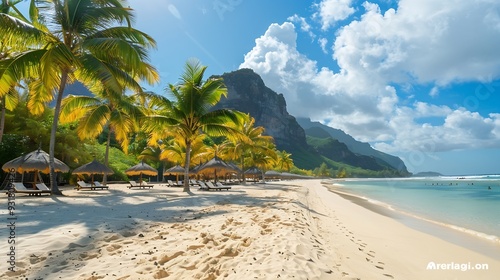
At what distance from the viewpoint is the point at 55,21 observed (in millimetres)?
11703

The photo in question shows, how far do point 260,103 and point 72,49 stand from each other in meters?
152

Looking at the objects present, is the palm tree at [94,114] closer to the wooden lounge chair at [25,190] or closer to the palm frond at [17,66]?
the palm frond at [17,66]

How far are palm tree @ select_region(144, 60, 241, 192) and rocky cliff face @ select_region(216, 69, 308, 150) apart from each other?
5427 inches

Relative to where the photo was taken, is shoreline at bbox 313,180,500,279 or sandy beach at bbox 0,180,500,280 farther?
shoreline at bbox 313,180,500,279

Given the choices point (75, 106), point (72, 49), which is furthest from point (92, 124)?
point (72, 49)

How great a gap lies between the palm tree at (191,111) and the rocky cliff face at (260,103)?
452 ft

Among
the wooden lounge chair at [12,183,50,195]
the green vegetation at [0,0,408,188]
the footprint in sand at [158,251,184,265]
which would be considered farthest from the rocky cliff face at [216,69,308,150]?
the footprint in sand at [158,251,184,265]

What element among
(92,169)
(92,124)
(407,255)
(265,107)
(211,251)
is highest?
(265,107)

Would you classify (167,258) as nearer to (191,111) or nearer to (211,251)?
(211,251)

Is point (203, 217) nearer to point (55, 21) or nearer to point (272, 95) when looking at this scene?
point (55, 21)

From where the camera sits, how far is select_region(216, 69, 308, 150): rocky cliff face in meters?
160

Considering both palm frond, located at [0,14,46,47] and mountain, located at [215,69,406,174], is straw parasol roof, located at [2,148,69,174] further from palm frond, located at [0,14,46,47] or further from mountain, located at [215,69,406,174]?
mountain, located at [215,69,406,174]

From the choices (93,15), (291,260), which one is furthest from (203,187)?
(291,260)

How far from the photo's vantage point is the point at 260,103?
162625mm
